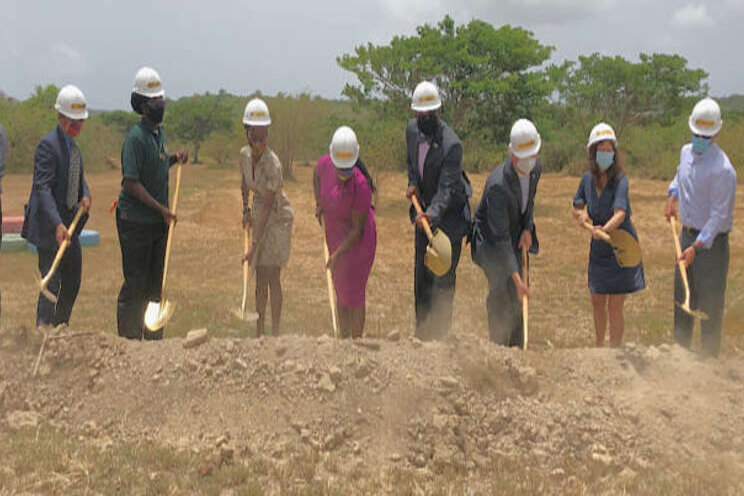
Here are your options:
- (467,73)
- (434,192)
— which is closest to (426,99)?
(434,192)

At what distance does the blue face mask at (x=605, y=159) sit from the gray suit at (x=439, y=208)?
32.3 inches

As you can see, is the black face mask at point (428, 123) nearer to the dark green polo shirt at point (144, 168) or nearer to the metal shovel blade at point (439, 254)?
the metal shovel blade at point (439, 254)

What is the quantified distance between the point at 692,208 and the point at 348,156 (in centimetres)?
209

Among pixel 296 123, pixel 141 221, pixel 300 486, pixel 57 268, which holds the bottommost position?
pixel 300 486

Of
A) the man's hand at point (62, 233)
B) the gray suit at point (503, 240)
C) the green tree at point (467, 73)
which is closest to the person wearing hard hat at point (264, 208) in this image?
the man's hand at point (62, 233)

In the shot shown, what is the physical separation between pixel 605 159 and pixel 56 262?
11.2 ft

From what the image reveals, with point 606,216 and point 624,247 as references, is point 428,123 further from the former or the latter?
point 624,247

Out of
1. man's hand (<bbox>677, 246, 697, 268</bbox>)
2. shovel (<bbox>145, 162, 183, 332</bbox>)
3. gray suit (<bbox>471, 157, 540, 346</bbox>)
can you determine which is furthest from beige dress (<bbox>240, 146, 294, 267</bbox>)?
man's hand (<bbox>677, 246, 697, 268</bbox>)

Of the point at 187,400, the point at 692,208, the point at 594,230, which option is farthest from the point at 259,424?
the point at 692,208

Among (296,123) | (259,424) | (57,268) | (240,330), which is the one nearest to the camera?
(259,424)

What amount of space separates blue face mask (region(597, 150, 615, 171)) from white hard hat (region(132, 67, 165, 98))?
279 cm

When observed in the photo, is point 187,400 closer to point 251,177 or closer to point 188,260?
point 251,177

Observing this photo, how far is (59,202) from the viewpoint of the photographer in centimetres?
439

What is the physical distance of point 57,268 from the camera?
4375 mm
